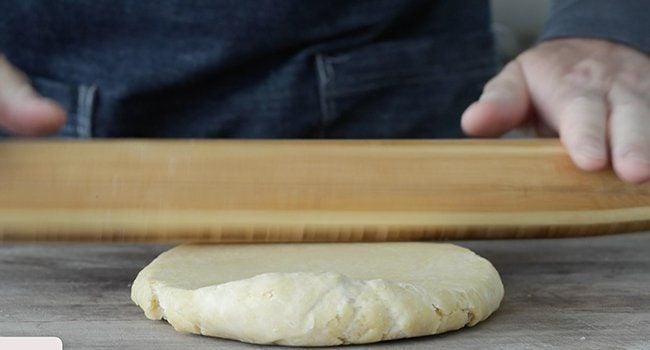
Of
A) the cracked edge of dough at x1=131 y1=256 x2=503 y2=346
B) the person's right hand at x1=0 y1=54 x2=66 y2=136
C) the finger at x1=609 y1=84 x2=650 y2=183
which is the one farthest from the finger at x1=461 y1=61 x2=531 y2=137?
the person's right hand at x1=0 y1=54 x2=66 y2=136

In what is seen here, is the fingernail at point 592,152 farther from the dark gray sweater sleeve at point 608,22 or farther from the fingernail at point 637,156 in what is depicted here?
the dark gray sweater sleeve at point 608,22

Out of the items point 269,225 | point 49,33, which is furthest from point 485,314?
point 49,33

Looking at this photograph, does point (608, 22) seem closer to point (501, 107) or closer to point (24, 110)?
point (501, 107)

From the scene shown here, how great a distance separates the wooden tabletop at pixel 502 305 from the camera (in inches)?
35.3

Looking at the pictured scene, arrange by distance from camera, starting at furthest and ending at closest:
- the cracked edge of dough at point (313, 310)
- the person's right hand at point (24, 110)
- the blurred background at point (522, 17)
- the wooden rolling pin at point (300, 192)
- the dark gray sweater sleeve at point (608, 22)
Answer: the blurred background at point (522, 17) < the dark gray sweater sleeve at point (608, 22) < the person's right hand at point (24, 110) < the wooden rolling pin at point (300, 192) < the cracked edge of dough at point (313, 310)

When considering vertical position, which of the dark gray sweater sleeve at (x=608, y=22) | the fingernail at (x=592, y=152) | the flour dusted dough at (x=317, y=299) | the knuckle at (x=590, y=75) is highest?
the dark gray sweater sleeve at (x=608, y=22)

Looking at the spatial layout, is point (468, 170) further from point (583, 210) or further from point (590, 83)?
point (590, 83)

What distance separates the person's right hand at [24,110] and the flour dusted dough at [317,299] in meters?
0.30

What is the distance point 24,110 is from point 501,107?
24.6 inches

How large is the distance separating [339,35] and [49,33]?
0.46 metres

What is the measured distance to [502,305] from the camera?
1000 mm

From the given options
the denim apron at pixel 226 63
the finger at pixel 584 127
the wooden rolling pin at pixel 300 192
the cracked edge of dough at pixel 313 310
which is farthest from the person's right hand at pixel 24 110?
the finger at pixel 584 127

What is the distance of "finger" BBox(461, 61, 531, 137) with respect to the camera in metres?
1.26

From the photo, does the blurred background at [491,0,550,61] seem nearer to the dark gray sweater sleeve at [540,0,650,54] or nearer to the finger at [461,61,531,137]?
the dark gray sweater sleeve at [540,0,650,54]
